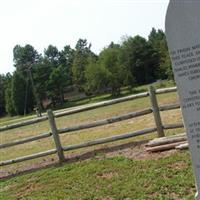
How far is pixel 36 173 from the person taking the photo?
40.1 feet

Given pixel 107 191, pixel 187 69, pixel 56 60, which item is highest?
pixel 56 60

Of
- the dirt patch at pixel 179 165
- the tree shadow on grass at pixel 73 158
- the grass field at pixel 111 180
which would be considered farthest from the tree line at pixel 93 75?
the dirt patch at pixel 179 165

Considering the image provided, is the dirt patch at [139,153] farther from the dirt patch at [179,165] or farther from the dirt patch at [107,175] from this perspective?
the dirt patch at [107,175]

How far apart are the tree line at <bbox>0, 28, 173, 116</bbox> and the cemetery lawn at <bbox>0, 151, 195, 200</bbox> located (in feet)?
214

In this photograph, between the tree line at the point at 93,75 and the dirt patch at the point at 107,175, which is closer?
the dirt patch at the point at 107,175

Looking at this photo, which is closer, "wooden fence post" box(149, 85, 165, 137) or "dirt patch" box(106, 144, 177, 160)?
"dirt patch" box(106, 144, 177, 160)

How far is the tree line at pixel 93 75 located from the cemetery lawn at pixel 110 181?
65363mm

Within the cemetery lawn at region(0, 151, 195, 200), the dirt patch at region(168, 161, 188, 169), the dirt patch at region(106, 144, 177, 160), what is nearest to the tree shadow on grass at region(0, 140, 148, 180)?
the dirt patch at region(106, 144, 177, 160)

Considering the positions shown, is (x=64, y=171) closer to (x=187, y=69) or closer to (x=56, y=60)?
(x=187, y=69)

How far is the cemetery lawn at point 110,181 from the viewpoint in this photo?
8.69 meters

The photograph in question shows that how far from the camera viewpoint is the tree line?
81375 mm

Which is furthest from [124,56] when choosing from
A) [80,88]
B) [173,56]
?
[173,56]

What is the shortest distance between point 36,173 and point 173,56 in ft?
23.4

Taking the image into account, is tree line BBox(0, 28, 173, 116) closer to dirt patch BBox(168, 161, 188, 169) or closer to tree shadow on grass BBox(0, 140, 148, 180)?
tree shadow on grass BBox(0, 140, 148, 180)
